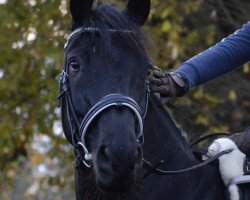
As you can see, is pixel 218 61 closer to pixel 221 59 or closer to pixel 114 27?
pixel 221 59

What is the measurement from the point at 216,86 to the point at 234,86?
1.12 ft

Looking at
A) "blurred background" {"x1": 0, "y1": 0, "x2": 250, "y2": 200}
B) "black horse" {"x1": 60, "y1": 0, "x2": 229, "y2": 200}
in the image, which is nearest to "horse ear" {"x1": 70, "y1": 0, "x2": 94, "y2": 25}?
"black horse" {"x1": 60, "y1": 0, "x2": 229, "y2": 200}

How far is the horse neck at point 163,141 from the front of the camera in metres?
4.21

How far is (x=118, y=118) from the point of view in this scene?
12.4 feet

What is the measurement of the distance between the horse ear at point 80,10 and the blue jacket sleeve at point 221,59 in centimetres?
60

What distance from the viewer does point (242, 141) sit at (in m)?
4.36

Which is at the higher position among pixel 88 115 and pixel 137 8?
pixel 137 8

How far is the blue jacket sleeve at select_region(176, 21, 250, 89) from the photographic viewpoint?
175 inches

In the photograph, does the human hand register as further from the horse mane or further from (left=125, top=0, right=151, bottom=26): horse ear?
(left=125, top=0, right=151, bottom=26): horse ear

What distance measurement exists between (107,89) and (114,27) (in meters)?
0.35

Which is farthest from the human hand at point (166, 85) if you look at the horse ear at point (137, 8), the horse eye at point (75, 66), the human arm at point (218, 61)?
the horse eye at point (75, 66)

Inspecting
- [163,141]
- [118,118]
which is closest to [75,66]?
[118,118]

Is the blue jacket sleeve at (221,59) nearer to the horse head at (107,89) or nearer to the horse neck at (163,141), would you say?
the horse neck at (163,141)

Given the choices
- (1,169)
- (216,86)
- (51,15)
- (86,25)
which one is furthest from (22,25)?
(86,25)
